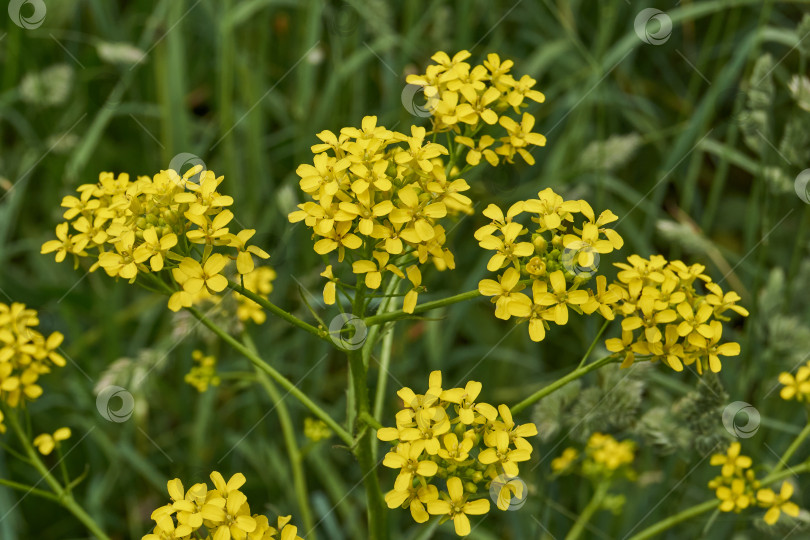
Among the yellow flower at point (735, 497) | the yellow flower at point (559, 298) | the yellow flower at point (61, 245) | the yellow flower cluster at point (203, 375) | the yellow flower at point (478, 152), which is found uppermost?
the yellow flower at point (478, 152)

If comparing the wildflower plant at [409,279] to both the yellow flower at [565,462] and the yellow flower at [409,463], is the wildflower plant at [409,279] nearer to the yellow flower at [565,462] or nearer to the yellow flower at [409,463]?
the yellow flower at [409,463]

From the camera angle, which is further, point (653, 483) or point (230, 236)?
point (653, 483)

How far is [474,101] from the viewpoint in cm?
184

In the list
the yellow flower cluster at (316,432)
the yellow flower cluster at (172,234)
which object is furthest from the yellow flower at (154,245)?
the yellow flower cluster at (316,432)

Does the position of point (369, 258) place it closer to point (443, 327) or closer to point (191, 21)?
point (443, 327)

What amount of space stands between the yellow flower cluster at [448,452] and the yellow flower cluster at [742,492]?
0.69 meters

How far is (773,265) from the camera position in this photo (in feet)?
12.5

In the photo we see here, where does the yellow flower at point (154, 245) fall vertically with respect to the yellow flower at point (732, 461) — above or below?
above

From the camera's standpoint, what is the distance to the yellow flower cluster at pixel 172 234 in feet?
5.19

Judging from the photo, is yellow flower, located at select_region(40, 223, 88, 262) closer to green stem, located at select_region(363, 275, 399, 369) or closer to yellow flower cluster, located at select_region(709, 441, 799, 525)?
green stem, located at select_region(363, 275, 399, 369)

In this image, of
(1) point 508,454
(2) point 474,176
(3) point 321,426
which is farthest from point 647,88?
(1) point 508,454

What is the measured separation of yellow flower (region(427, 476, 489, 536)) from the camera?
150cm

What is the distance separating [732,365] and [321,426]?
1.58 metres

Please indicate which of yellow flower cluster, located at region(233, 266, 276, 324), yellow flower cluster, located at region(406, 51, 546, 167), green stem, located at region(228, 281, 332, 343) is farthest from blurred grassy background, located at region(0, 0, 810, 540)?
green stem, located at region(228, 281, 332, 343)
